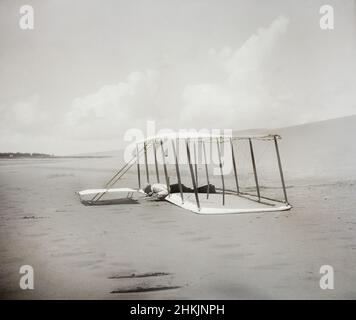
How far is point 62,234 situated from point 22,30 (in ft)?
11.7

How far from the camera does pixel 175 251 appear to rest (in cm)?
578

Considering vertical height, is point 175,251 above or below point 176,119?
below

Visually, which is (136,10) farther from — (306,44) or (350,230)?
(350,230)

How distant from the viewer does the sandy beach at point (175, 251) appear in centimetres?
505

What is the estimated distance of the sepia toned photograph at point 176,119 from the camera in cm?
516

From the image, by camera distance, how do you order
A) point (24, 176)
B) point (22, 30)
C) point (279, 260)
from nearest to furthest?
point (279, 260) → point (22, 30) → point (24, 176)

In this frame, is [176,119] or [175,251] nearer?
[175,251]

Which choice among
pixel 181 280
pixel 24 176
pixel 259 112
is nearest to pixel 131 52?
pixel 259 112

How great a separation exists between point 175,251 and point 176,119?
3.01 meters

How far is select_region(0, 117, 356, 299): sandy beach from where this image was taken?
199 inches

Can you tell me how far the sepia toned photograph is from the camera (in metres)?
5.16

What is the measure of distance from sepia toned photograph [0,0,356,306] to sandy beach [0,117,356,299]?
22mm

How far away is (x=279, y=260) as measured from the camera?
5477 millimetres

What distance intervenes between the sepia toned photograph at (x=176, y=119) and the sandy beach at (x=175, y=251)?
2 centimetres
